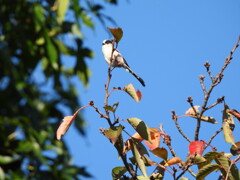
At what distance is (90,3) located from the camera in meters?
3.86

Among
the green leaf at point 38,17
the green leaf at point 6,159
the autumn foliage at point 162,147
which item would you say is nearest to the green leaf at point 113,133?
the autumn foliage at point 162,147

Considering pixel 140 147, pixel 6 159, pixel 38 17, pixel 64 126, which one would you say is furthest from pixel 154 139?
pixel 38 17

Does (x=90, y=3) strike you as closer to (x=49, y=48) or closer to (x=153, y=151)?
(x=49, y=48)

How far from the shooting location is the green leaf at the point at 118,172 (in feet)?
4.91

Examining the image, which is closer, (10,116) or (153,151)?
(153,151)

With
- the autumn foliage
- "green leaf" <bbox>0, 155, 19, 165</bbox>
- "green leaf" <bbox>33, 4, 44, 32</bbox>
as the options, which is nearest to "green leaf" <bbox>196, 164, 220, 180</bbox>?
the autumn foliage

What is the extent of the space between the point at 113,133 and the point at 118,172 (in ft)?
0.59

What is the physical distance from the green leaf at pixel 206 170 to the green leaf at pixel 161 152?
138 millimetres

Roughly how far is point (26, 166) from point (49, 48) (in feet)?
3.38

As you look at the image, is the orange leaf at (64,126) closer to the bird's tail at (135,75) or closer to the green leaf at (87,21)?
the bird's tail at (135,75)

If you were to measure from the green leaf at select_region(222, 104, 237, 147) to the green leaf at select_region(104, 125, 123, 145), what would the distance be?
0.38 m

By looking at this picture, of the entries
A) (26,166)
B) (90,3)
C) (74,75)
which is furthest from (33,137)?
(90,3)

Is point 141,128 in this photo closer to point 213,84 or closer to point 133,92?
point 133,92

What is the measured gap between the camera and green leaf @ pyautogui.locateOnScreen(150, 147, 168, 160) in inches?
57.1
